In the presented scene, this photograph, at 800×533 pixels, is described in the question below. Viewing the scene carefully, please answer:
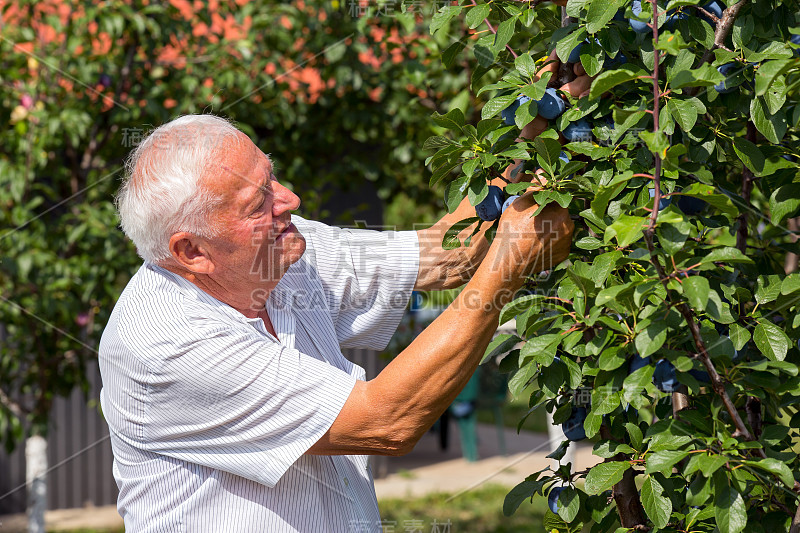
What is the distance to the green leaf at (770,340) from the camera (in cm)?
124

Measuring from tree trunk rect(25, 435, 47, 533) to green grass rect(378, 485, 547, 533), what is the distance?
204 centimetres

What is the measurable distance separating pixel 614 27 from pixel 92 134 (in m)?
2.98

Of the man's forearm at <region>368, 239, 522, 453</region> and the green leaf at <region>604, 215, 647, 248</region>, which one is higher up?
the green leaf at <region>604, 215, 647, 248</region>

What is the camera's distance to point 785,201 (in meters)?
1.33

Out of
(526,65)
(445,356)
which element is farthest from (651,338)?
(526,65)

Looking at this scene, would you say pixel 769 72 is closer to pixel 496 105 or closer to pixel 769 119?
pixel 769 119

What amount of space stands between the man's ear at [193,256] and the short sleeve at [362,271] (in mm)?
410

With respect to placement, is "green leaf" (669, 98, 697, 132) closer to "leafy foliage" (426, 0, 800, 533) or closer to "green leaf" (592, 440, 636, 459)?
"leafy foliage" (426, 0, 800, 533)

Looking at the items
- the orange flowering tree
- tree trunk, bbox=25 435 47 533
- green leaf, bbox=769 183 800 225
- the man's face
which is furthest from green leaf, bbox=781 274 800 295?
tree trunk, bbox=25 435 47 533

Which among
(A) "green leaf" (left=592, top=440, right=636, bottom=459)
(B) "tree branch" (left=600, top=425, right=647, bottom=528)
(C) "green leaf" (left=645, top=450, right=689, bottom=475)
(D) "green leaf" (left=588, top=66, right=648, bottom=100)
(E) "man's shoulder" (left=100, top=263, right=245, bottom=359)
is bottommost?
(B) "tree branch" (left=600, top=425, right=647, bottom=528)

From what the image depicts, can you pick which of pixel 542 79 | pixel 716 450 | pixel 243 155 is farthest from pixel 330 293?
pixel 716 450

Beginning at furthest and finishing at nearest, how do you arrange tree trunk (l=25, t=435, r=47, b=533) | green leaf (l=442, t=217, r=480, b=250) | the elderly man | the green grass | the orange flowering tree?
the green grass < tree trunk (l=25, t=435, r=47, b=533) < the orange flowering tree < green leaf (l=442, t=217, r=480, b=250) < the elderly man

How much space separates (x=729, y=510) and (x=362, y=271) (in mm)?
1090

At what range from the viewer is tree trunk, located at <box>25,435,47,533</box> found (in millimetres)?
3793
